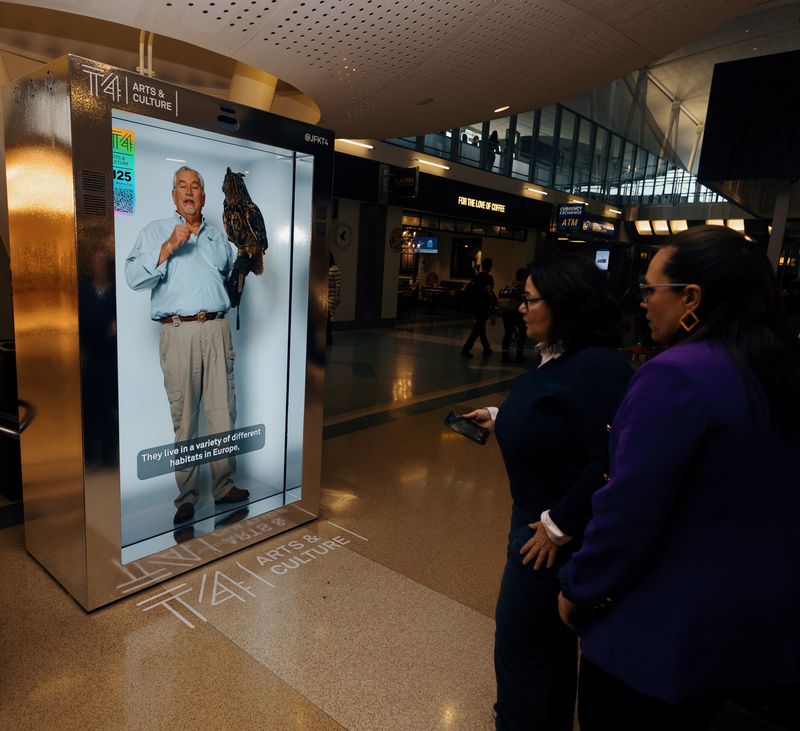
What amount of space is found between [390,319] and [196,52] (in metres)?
10.3

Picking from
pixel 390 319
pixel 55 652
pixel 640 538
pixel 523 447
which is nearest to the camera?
pixel 640 538

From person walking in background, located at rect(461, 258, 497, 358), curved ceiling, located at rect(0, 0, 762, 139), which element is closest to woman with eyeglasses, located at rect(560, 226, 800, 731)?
curved ceiling, located at rect(0, 0, 762, 139)

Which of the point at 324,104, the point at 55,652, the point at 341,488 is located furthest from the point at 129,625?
the point at 324,104

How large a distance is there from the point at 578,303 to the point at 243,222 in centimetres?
194

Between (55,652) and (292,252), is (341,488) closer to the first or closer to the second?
(292,252)

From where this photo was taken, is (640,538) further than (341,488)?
No

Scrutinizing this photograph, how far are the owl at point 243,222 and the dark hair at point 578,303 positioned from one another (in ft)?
5.91

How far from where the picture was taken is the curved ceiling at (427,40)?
7.25 ft

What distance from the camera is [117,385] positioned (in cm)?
244

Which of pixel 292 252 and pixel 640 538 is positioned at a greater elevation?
pixel 292 252

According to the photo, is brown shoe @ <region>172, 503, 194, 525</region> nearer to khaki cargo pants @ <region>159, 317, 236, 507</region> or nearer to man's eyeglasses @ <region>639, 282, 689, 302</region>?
khaki cargo pants @ <region>159, 317, 236, 507</region>

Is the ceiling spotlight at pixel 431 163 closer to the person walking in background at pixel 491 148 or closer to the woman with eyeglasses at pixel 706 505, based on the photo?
the person walking in background at pixel 491 148

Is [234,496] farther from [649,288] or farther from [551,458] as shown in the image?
[649,288]

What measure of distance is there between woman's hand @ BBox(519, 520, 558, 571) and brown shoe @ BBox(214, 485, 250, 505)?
202 cm
